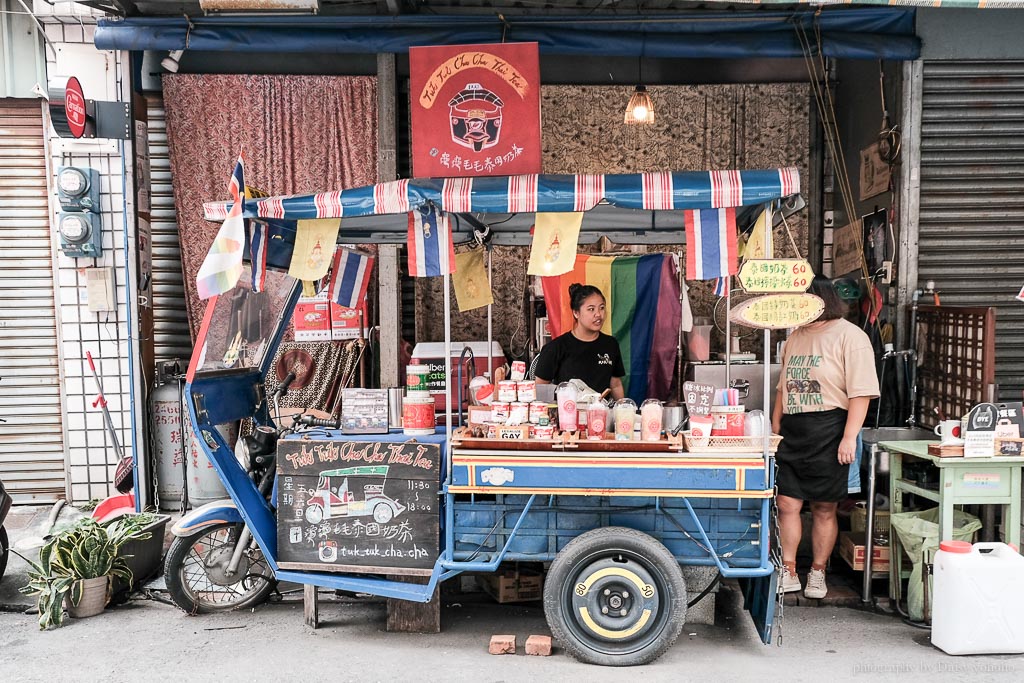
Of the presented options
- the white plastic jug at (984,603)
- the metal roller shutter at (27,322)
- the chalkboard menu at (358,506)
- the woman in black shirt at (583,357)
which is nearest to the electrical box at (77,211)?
the metal roller shutter at (27,322)

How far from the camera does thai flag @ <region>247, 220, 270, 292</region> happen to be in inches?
189

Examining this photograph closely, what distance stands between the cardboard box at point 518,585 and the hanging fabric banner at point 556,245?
213 cm

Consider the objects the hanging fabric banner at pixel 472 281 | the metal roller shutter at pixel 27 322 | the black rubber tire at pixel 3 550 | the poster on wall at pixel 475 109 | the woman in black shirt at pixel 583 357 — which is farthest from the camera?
the metal roller shutter at pixel 27 322

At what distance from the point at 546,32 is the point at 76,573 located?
5552 mm

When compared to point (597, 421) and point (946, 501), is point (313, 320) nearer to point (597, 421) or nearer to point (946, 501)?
point (597, 421)

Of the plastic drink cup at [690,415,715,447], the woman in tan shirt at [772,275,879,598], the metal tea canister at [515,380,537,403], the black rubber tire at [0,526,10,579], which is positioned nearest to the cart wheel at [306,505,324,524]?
the metal tea canister at [515,380,537,403]

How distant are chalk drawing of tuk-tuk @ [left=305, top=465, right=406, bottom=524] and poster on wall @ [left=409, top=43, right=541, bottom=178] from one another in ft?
8.53

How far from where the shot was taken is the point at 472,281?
6.07 metres

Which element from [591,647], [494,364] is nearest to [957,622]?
[591,647]

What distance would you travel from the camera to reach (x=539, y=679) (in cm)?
401

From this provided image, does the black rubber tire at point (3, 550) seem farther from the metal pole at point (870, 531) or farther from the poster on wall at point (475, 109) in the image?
the metal pole at point (870, 531)

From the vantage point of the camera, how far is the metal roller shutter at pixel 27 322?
285 inches

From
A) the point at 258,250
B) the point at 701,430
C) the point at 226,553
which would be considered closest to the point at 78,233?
the point at 258,250

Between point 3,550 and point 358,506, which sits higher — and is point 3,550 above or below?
below
